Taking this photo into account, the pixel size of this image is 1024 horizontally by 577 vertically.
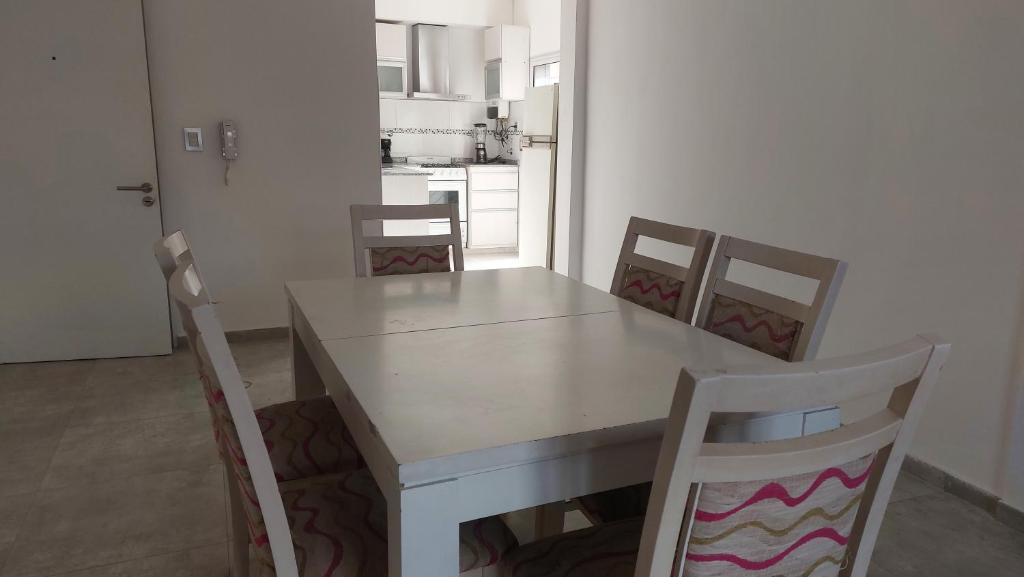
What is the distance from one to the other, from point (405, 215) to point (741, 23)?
188cm

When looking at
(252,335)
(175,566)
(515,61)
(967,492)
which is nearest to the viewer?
(175,566)

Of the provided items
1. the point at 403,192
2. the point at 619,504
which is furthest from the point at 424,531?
the point at 403,192

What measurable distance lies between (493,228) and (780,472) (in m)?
6.19

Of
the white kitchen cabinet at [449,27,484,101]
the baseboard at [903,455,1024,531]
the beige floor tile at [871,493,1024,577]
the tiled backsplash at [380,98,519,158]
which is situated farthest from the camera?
the tiled backsplash at [380,98,519,158]

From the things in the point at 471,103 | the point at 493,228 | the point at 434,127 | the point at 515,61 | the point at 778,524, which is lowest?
the point at 493,228

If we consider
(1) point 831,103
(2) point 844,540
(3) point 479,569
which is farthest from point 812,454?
(1) point 831,103

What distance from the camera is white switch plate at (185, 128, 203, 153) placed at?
3799mm

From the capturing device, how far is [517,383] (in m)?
1.37

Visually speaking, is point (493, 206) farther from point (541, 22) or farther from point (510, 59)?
point (541, 22)

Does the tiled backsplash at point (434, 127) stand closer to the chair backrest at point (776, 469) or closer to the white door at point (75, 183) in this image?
the white door at point (75, 183)

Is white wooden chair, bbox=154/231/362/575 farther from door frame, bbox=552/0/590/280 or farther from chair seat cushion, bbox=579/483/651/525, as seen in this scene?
door frame, bbox=552/0/590/280

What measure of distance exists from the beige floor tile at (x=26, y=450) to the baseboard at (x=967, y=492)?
285 cm

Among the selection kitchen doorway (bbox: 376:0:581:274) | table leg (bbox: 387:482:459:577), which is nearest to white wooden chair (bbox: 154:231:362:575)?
table leg (bbox: 387:482:459:577)

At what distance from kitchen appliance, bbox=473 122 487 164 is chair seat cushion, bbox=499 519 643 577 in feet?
20.2
